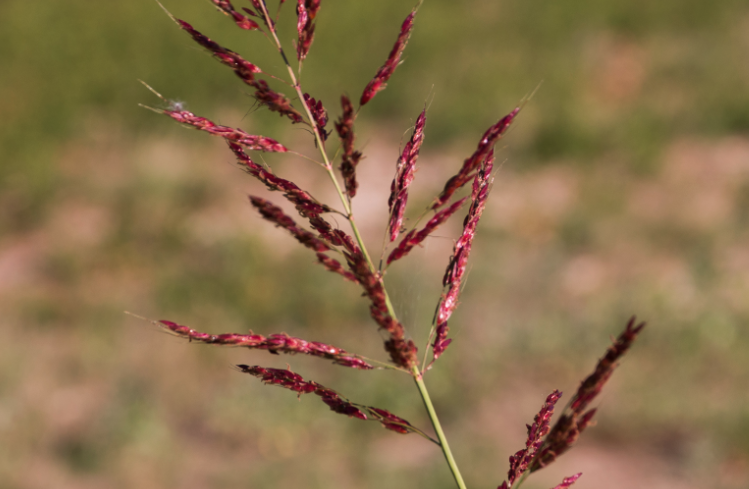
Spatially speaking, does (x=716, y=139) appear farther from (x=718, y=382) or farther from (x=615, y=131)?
(x=718, y=382)

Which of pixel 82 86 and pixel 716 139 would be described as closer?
pixel 716 139

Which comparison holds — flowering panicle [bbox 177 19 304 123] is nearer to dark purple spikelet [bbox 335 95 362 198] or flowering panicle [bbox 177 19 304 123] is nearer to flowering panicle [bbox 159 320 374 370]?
dark purple spikelet [bbox 335 95 362 198]

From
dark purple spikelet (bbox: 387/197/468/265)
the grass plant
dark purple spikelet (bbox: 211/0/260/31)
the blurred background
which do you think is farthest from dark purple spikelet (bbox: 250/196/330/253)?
the blurred background

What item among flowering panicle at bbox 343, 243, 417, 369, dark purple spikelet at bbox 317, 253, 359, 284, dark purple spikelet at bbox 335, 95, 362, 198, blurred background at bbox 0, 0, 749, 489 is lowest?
flowering panicle at bbox 343, 243, 417, 369

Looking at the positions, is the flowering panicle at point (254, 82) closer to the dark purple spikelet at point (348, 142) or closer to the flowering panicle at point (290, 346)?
the dark purple spikelet at point (348, 142)

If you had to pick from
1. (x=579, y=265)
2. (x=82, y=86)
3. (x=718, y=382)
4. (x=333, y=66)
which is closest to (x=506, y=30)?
(x=333, y=66)
